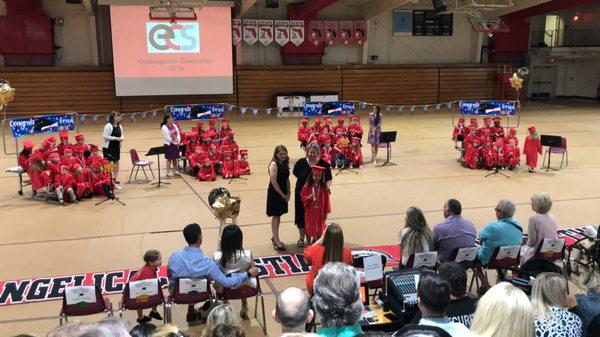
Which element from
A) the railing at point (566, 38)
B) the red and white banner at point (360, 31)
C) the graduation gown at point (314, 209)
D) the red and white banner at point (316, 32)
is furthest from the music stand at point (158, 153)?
the railing at point (566, 38)

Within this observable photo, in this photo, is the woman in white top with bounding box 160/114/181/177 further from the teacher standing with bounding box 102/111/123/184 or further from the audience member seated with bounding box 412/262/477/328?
the audience member seated with bounding box 412/262/477/328

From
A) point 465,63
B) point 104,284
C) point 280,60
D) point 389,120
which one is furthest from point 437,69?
point 104,284

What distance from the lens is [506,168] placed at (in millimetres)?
13375

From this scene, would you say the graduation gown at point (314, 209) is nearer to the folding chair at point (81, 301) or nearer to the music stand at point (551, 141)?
the folding chair at point (81, 301)

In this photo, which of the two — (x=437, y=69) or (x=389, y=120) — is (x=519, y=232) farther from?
(x=437, y=69)

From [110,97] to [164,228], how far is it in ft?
55.1

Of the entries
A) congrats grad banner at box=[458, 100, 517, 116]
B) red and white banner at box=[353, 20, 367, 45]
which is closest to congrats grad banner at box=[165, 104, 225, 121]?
congrats grad banner at box=[458, 100, 517, 116]

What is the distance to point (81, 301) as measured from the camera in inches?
197

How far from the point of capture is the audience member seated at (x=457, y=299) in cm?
379

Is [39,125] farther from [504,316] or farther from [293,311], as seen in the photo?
[504,316]

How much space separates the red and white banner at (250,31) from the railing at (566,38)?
1605 centimetres

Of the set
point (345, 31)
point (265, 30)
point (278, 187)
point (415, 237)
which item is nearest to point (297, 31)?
point (265, 30)

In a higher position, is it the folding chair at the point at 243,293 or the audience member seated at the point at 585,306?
the audience member seated at the point at 585,306

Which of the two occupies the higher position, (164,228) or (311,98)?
(311,98)
